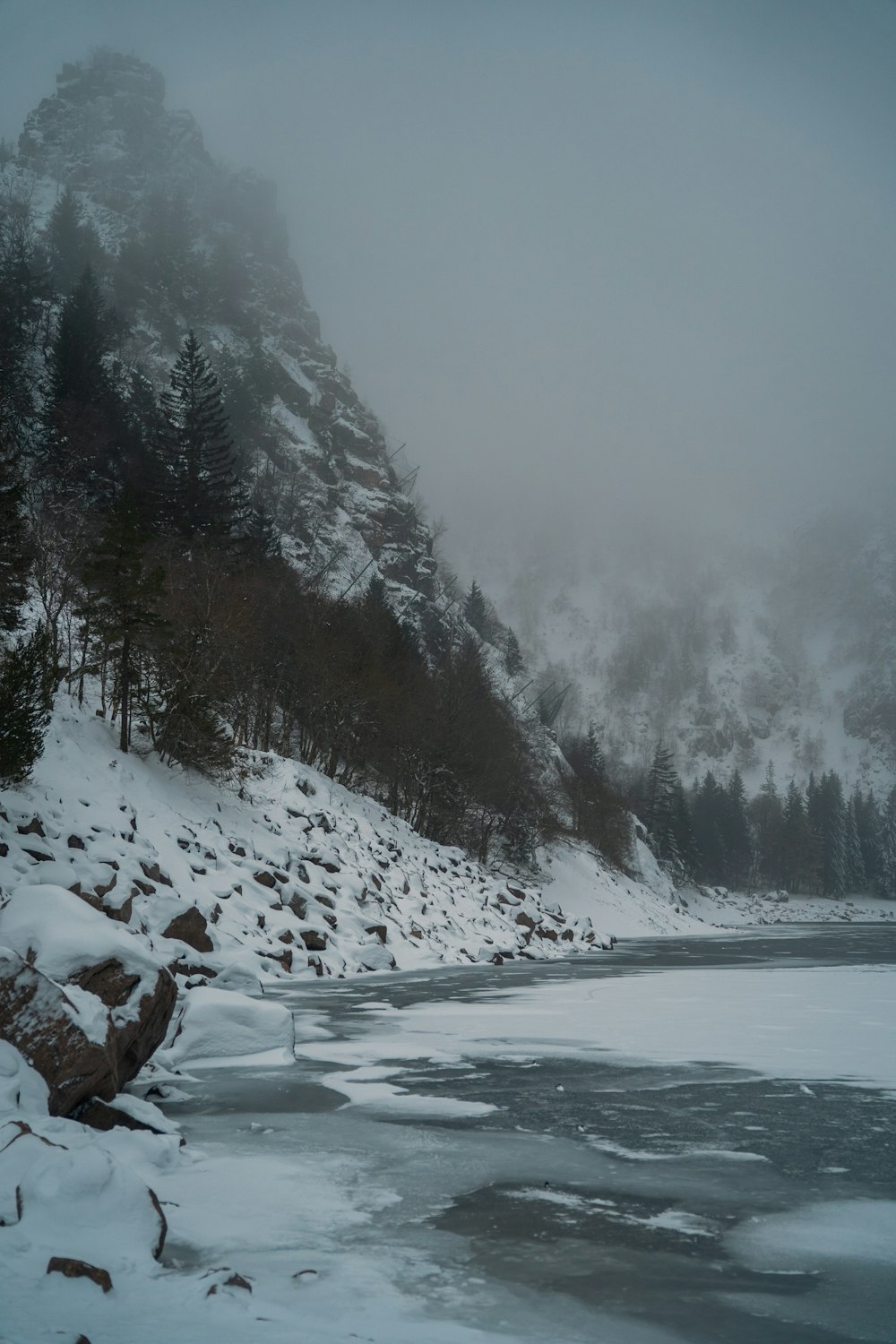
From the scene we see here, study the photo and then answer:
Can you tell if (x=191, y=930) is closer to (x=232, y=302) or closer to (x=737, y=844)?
(x=232, y=302)

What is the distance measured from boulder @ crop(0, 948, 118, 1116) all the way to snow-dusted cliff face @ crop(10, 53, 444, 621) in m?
71.0

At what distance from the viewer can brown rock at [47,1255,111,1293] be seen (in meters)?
3.66

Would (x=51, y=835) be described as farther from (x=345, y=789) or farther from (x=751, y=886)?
(x=751, y=886)

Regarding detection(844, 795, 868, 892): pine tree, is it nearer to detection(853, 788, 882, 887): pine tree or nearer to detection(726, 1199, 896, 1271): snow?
detection(853, 788, 882, 887): pine tree

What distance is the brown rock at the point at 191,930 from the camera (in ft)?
56.9

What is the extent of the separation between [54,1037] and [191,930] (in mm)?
11548

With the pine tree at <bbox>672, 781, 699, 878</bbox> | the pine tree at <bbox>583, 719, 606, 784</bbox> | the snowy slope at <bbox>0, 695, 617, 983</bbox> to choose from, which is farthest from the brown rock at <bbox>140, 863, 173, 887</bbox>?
the pine tree at <bbox>672, 781, 699, 878</bbox>

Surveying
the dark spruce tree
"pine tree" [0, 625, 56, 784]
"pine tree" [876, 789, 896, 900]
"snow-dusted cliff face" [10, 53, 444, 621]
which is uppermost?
"snow-dusted cliff face" [10, 53, 444, 621]

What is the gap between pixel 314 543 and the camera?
8694 centimetres

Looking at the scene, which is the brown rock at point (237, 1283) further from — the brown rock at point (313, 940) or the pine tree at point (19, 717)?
the brown rock at point (313, 940)

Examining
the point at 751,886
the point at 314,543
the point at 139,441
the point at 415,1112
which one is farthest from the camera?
the point at 751,886

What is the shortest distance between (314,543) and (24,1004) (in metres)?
82.2

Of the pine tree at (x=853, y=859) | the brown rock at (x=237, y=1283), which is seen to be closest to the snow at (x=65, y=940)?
the brown rock at (x=237, y=1283)

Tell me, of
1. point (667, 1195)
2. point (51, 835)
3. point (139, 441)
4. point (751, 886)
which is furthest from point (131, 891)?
point (751, 886)
